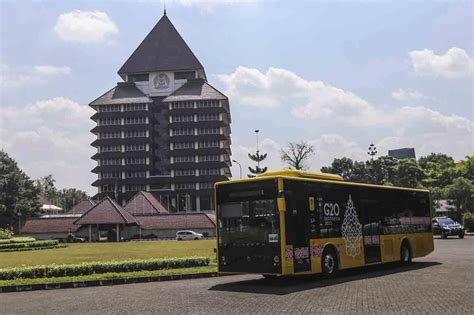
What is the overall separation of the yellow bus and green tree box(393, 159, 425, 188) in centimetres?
8225

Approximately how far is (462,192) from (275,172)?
53195 millimetres

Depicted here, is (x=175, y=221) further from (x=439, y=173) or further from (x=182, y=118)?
(x=439, y=173)

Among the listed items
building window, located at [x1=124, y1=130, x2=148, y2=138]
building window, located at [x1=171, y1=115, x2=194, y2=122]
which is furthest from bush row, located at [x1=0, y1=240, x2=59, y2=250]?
Answer: building window, located at [x1=171, y1=115, x2=194, y2=122]

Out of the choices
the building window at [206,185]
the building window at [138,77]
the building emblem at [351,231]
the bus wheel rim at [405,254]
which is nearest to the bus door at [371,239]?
the building emblem at [351,231]

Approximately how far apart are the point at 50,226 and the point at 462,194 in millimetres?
59495

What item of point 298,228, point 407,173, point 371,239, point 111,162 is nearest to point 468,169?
point 407,173

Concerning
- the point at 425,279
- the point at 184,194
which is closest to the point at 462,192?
the point at 425,279

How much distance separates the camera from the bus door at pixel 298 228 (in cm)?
1487

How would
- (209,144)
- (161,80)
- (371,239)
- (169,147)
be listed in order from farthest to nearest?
1. (161,80)
2. (169,147)
3. (209,144)
4. (371,239)

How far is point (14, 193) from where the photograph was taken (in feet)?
291

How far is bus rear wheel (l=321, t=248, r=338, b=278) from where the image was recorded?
16.2 m

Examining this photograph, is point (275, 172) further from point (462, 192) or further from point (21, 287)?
point (462, 192)

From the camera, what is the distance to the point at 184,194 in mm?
117125

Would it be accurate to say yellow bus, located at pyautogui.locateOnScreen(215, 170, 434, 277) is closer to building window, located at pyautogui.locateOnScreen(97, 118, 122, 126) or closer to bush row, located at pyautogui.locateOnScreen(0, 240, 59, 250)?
bush row, located at pyautogui.locateOnScreen(0, 240, 59, 250)
